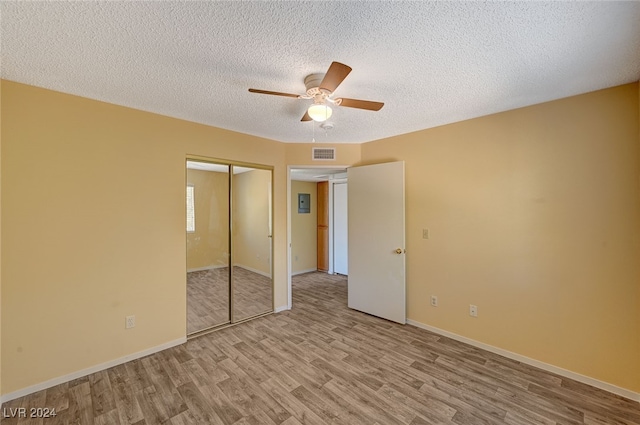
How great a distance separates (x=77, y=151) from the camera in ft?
7.26

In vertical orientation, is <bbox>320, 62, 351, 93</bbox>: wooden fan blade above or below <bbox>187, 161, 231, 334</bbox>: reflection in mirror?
above

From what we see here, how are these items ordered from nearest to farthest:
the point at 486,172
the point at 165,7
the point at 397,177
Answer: the point at 165,7 → the point at 486,172 → the point at 397,177

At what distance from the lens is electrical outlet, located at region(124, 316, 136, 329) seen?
2.44m

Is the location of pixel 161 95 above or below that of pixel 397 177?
above

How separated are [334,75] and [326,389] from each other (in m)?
2.35

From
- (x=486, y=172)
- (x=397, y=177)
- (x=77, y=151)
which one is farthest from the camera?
(x=397, y=177)

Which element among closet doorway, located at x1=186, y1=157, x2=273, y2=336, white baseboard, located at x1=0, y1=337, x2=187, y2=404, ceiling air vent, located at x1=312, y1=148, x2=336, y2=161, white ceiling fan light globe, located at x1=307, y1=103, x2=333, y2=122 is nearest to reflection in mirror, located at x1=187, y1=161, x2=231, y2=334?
closet doorway, located at x1=186, y1=157, x2=273, y2=336

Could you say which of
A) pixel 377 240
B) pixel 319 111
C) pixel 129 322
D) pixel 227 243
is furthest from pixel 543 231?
pixel 129 322

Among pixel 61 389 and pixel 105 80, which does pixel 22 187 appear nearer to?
pixel 105 80

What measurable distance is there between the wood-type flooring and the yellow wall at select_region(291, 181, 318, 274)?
2.99 metres

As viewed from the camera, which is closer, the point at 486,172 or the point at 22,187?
the point at 22,187

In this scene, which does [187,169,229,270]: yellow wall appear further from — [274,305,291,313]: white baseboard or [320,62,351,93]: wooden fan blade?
[320,62,351,93]: wooden fan blade

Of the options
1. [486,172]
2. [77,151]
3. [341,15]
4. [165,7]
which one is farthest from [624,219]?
[77,151]

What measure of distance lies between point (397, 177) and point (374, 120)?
84 centimetres
